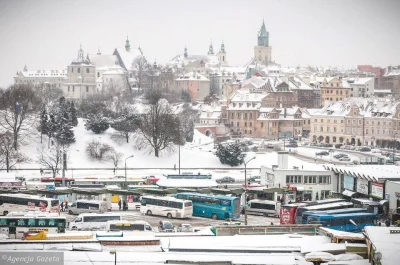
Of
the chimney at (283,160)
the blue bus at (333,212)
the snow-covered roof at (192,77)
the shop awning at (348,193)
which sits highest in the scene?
the snow-covered roof at (192,77)

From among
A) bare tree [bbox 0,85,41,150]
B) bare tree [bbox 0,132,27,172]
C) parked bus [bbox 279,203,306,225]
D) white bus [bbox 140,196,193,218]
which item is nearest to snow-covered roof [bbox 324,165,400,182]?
parked bus [bbox 279,203,306,225]

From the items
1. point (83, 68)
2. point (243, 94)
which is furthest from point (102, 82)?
point (243, 94)

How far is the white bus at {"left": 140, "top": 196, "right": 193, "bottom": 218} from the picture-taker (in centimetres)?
2570

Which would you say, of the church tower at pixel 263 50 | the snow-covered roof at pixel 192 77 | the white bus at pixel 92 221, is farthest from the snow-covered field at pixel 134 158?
the church tower at pixel 263 50

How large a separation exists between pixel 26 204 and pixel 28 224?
432 centimetres

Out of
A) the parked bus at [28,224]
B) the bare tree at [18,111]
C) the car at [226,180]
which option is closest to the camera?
the parked bus at [28,224]

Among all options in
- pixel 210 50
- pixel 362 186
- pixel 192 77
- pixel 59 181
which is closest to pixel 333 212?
pixel 362 186

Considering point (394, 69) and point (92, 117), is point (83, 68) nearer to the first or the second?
point (92, 117)

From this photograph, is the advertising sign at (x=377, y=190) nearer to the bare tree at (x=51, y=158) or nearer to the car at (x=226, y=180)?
the car at (x=226, y=180)

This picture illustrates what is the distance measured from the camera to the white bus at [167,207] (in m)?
25.7

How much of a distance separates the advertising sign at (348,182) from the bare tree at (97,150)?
645 inches

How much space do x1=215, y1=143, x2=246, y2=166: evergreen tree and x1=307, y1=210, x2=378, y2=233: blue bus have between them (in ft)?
66.2

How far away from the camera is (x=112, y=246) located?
17.8 metres

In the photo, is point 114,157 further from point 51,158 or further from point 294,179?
point 294,179
